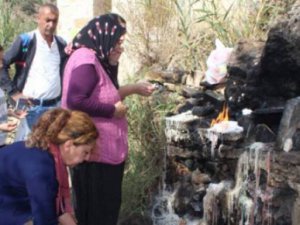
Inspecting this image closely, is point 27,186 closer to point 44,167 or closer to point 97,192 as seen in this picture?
point 44,167

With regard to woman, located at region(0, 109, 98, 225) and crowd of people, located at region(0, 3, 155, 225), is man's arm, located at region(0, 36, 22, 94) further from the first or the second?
woman, located at region(0, 109, 98, 225)

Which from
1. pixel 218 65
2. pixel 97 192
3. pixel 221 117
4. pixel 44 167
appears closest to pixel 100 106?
pixel 97 192

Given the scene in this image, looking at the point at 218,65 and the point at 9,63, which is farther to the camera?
the point at 218,65

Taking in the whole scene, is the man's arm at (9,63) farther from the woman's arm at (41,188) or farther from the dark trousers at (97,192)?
the woman's arm at (41,188)

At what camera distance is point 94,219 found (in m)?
4.18

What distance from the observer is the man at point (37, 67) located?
16.9ft

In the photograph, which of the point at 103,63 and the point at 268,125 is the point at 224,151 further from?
the point at 103,63

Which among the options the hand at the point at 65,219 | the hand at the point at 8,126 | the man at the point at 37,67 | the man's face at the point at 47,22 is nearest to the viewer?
the hand at the point at 65,219

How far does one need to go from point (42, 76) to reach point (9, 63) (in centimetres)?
29

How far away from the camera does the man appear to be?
515cm

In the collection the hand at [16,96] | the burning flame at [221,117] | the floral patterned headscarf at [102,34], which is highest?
the floral patterned headscarf at [102,34]

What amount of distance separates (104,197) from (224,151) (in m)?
1.31

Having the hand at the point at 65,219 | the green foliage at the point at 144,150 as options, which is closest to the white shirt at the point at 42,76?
the green foliage at the point at 144,150

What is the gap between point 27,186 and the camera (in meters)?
2.78
